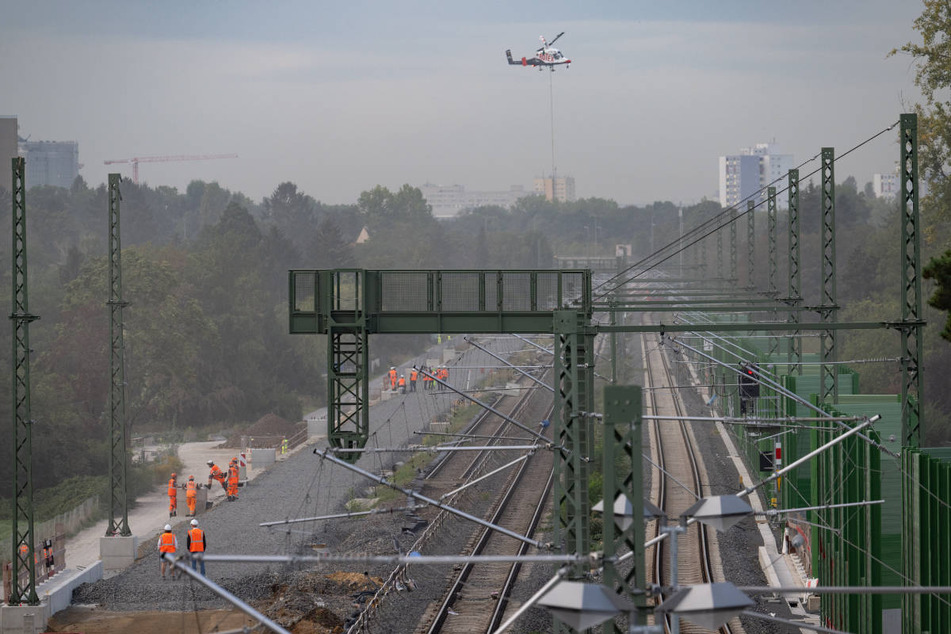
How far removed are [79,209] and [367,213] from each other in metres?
38.2

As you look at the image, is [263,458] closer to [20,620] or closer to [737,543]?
[737,543]

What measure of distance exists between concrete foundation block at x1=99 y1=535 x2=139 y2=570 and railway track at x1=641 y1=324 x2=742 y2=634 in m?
11.7

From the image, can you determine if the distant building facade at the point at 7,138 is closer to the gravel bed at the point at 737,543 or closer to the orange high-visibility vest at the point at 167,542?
the gravel bed at the point at 737,543

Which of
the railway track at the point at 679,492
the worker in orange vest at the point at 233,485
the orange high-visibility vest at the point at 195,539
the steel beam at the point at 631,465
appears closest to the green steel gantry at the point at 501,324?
the railway track at the point at 679,492

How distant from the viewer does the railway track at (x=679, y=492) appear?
83.8 ft

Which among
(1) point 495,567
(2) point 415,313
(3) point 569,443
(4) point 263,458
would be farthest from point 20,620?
(4) point 263,458

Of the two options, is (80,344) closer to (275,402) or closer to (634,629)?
(275,402)

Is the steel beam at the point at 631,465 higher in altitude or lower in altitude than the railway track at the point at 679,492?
higher

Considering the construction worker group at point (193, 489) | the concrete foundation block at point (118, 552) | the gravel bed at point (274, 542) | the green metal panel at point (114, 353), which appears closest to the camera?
the gravel bed at point (274, 542)

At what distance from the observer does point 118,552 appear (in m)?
27.6

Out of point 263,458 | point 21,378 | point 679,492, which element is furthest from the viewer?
point 263,458

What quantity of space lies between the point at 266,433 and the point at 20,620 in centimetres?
2967

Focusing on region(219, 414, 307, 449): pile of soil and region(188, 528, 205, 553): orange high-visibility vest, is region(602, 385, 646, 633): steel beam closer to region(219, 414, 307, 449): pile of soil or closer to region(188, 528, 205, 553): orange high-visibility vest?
region(188, 528, 205, 553): orange high-visibility vest

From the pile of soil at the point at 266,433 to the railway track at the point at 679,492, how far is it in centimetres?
1507
